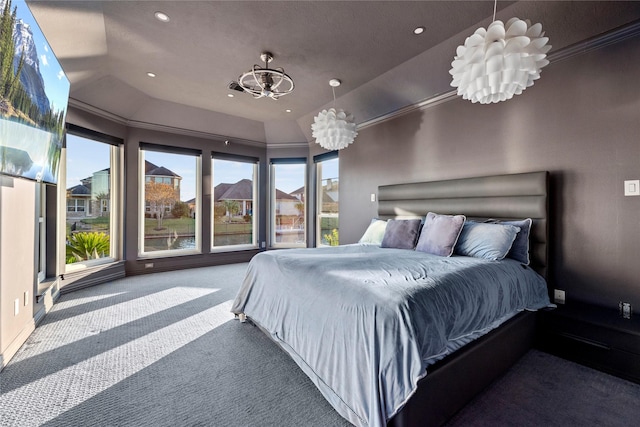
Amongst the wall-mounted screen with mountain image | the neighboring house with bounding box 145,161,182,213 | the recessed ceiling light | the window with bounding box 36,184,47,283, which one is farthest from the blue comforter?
the neighboring house with bounding box 145,161,182,213

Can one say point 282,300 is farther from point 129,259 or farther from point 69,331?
point 129,259

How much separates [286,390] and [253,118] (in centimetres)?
475

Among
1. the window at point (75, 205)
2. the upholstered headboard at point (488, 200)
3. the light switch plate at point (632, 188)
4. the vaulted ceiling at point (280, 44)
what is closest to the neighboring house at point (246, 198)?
the vaulted ceiling at point (280, 44)

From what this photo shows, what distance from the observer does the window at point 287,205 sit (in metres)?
6.11

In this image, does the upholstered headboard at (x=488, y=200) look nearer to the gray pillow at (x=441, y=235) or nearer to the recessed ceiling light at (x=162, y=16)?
the gray pillow at (x=441, y=235)

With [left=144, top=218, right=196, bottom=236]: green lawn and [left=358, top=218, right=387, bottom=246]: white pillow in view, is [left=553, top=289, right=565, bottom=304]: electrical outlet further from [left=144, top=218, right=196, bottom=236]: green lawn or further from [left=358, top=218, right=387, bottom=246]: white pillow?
[left=144, top=218, right=196, bottom=236]: green lawn

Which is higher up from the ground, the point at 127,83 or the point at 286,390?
the point at 127,83

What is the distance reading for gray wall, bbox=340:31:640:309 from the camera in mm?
2188

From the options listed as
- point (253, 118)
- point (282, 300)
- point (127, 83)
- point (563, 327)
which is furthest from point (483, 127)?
point (127, 83)

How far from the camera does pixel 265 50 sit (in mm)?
2961

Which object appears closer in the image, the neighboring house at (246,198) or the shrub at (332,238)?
the shrub at (332,238)

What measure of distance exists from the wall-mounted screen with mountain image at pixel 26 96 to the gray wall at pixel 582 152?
4.00 meters

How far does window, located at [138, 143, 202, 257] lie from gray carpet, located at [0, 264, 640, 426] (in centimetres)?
235

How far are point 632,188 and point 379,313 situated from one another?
8.12ft
